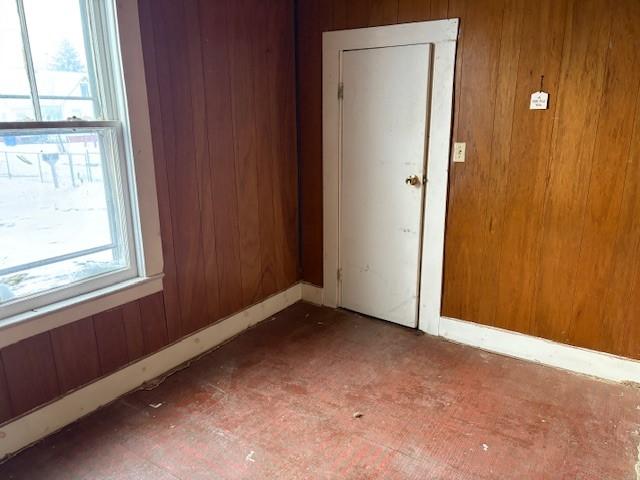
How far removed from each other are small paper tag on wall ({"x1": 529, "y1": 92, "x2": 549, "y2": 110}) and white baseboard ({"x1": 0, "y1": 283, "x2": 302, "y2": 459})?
2.02 meters

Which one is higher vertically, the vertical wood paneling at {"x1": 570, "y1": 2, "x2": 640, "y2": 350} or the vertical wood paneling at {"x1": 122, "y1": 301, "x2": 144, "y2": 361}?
the vertical wood paneling at {"x1": 570, "y1": 2, "x2": 640, "y2": 350}

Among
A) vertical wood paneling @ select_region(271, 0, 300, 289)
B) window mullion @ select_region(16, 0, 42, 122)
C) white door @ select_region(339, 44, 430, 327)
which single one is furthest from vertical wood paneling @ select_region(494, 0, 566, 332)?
window mullion @ select_region(16, 0, 42, 122)

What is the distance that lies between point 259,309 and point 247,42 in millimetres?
1705

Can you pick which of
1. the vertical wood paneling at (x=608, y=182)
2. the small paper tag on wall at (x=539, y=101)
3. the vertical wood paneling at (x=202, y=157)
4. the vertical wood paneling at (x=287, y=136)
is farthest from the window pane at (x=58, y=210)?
the vertical wood paneling at (x=608, y=182)

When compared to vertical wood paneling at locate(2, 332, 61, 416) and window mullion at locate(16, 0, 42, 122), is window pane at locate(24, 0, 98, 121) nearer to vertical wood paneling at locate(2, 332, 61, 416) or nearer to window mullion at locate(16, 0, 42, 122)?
window mullion at locate(16, 0, 42, 122)

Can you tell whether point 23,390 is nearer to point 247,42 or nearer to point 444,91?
point 247,42

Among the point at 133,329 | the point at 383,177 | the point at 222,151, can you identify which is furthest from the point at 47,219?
the point at 383,177

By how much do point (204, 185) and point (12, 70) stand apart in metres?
1.07

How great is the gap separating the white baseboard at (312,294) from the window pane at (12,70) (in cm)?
217

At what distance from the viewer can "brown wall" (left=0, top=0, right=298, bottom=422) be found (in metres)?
2.23

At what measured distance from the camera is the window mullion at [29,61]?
1889 mm

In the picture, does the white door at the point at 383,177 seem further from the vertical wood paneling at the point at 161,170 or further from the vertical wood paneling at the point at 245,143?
the vertical wood paneling at the point at 161,170

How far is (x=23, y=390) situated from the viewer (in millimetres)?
2045

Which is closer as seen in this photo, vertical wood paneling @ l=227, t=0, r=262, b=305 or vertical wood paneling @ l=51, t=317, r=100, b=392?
vertical wood paneling @ l=51, t=317, r=100, b=392
